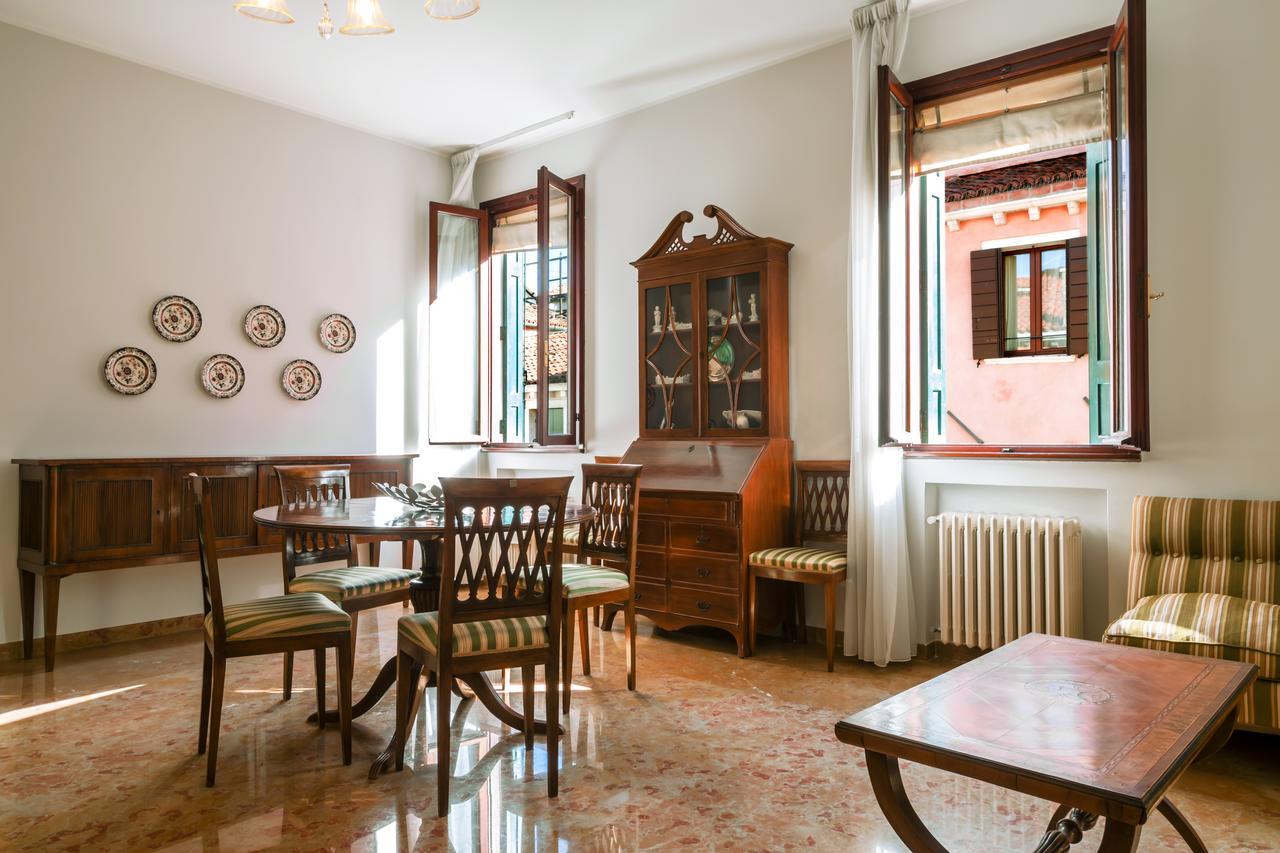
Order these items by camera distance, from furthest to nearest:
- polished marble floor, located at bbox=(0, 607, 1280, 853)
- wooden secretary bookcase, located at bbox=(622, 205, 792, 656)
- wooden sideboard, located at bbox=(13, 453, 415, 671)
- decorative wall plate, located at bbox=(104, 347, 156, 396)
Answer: decorative wall plate, located at bbox=(104, 347, 156, 396), wooden secretary bookcase, located at bbox=(622, 205, 792, 656), wooden sideboard, located at bbox=(13, 453, 415, 671), polished marble floor, located at bbox=(0, 607, 1280, 853)

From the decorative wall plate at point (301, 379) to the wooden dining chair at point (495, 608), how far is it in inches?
118

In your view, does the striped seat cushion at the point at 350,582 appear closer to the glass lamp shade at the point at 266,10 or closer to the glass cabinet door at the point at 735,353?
the glass cabinet door at the point at 735,353

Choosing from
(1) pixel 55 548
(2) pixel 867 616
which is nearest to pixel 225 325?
(1) pixel 55 548

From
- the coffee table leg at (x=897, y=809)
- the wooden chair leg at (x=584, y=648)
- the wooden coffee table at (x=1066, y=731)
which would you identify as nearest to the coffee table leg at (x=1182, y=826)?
the wooden coffee table at (x=1066, y=731)

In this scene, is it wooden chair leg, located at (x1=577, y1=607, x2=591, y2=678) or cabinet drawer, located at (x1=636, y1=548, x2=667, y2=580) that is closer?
wooden chair leg, located at (x1=577, y1=607, x2=591, y2=678)

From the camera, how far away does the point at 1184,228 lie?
10.5 feet

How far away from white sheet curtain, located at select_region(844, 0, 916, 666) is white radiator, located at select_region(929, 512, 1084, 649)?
21cm

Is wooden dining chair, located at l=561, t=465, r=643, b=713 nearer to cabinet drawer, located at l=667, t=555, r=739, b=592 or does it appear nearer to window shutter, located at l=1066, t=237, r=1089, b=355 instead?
cabinet drawer, located at l=667, t=555, r=739, b=592

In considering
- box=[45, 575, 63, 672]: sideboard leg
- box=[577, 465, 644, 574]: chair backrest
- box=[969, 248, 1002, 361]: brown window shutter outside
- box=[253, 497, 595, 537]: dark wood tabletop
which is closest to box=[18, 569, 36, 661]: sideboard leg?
box=[45, 575, 63, 672]: sideboard leg

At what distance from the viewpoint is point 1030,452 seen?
3545mm

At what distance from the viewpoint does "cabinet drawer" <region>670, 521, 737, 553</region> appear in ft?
12.9

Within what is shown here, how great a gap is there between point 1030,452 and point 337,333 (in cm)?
420

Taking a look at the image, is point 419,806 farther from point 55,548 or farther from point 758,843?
point 55,548

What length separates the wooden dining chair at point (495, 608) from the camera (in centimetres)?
228
